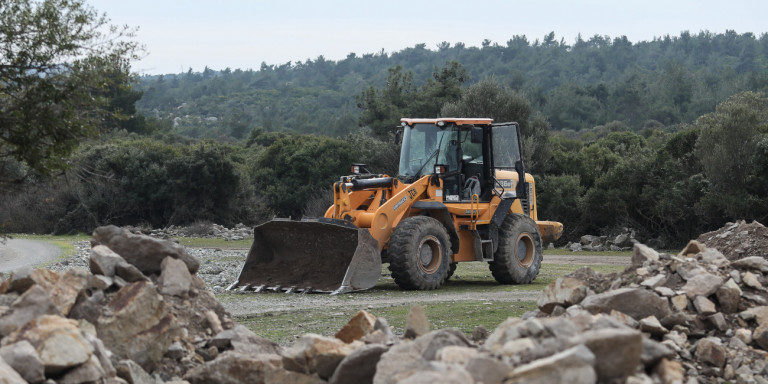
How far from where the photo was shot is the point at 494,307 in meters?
12.4

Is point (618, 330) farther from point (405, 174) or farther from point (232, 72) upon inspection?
point (232, 72)

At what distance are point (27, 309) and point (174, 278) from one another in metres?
1.78

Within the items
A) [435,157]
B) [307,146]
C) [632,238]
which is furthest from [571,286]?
[307,146]

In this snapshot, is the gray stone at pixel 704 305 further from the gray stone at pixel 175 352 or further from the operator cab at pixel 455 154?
the operator cab at pixel 455 154

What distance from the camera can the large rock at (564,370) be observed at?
4.66 meters

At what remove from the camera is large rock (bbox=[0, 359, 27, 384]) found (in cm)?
544

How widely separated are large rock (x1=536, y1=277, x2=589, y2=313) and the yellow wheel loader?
563 centimetres

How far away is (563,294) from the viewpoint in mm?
8945

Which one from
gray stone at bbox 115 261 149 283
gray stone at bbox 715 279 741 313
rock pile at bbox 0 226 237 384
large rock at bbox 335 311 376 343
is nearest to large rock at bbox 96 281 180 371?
rock pile at bbox 0 226 237 384

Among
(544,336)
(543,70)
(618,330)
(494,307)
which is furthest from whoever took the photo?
(543,70)

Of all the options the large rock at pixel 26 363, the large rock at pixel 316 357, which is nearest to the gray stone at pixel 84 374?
the large rock at pixel 26 363

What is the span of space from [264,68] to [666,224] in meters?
160

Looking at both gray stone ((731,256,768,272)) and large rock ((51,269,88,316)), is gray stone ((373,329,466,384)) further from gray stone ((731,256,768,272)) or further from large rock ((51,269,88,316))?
gray stone ((731,256,768,272))

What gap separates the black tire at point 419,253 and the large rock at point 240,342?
6.83m
